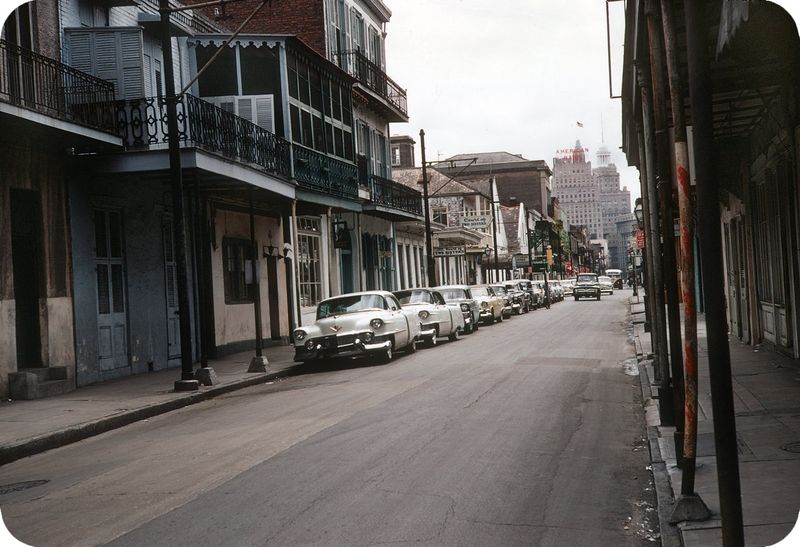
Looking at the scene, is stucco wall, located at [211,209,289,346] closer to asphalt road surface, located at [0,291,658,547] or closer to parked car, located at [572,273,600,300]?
asphalt road surface, located at [0,291,658,547]

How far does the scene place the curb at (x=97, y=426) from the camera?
33.4 ft

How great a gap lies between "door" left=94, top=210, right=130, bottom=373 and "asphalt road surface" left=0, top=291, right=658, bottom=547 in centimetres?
458

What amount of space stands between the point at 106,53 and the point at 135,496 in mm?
12949

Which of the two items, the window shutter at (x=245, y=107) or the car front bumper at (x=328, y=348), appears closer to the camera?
the car front bumper at (x=328, y=348)

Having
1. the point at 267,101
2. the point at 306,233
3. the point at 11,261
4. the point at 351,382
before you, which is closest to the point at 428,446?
the point at 351,382

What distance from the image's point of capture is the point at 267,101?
2427 cm

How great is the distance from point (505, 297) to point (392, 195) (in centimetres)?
798

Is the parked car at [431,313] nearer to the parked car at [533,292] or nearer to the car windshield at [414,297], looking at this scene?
the car windshield at [414,297]

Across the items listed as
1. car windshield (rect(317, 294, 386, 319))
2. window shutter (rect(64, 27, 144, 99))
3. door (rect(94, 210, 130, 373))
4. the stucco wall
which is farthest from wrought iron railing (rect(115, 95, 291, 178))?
car windshield (rect(317, 294, 386, 319))

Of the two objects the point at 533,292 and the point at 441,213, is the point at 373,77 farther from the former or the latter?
the point at 441,213

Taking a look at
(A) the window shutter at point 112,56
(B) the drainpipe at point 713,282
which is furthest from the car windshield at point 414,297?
(B) the drainpipe at point 713,282

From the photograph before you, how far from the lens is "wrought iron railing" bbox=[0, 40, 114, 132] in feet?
46.9

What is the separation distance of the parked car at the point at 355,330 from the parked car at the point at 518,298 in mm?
23092

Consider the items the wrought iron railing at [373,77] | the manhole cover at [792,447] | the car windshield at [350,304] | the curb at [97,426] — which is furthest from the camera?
the wrought iron railing at [373,77]
